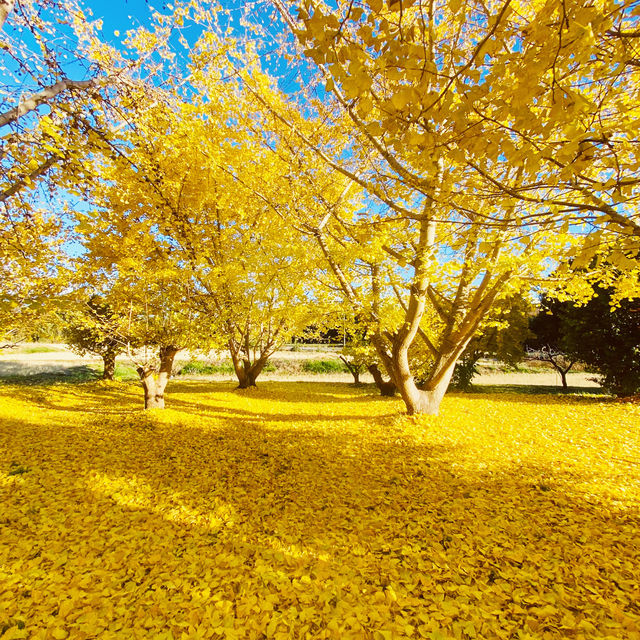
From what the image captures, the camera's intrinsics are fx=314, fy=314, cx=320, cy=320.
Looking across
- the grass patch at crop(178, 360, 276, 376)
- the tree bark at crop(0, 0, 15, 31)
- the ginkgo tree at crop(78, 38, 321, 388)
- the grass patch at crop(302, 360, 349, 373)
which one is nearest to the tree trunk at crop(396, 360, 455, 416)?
the ginkgo tree at crop(78, 38, 321, 388)

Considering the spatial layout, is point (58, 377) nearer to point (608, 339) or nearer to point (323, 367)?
point (323, 367)

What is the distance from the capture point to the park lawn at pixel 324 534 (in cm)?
256

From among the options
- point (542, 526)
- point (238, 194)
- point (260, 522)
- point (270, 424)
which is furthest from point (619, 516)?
point (238, 194)

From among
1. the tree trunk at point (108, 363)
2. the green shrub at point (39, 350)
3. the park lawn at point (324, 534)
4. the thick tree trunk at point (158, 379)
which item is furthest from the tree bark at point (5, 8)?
the green shrub at point (39, 350)

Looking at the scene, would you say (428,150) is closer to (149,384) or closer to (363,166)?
(363,166)

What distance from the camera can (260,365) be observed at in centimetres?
1594

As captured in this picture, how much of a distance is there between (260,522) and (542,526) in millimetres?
3435

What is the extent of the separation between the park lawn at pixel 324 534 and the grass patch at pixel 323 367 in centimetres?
2128

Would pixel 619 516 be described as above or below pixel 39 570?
above

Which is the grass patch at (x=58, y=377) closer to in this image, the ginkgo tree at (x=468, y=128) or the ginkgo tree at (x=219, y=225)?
the ginkgo tree at (x=219, y=225)

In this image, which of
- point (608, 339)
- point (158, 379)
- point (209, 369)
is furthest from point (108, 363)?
point (608, 339)

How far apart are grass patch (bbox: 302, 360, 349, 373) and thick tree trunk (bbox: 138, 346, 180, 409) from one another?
62.6 ft

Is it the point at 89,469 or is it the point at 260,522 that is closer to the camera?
the point at 260,522

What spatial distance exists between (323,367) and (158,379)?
19988 millimetres
